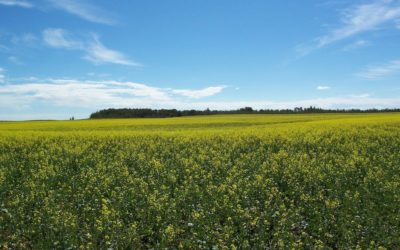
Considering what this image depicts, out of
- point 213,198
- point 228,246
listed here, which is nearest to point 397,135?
point 213,198

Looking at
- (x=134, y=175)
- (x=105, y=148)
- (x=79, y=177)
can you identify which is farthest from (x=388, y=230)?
(x=105, y=148)

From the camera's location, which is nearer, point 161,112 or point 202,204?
point 202,204

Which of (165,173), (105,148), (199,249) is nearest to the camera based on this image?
(199,249)

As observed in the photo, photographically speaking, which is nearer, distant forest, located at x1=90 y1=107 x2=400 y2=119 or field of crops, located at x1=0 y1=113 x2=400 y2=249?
field of crops, located at x1=0 y1=113 x2=400 y2=249

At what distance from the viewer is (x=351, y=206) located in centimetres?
1064

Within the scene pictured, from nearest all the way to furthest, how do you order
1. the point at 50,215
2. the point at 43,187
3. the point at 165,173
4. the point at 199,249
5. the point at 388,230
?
the point at 199,249, the point at 388,230, the point at 50,215, the point at 43,187, the point at 165,173

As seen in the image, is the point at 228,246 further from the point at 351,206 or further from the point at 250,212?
the point at 351,206

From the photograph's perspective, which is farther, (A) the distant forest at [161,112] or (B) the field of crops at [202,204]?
(A) the distant forest at [161,112]

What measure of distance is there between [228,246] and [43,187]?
24.1 feet

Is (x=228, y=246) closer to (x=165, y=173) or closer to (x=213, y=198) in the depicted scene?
(x=213, y=198)

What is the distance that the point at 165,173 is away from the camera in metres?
15.0

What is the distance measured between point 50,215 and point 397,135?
20626mm

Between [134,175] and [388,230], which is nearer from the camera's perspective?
[388,230]

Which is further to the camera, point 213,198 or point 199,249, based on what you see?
point 213,198
